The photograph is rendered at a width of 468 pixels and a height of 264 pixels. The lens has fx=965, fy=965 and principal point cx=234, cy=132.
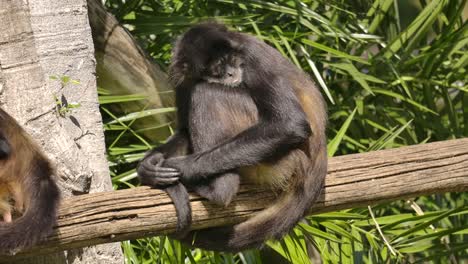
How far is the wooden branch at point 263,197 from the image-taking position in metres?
3.88

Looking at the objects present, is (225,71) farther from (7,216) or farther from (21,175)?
(7,216)

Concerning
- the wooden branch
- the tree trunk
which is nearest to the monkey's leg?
the wooden branch

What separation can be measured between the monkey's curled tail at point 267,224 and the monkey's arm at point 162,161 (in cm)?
29

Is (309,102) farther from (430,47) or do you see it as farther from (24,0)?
(430,47)

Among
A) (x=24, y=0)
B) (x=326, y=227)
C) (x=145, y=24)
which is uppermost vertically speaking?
(x=24, y=0)

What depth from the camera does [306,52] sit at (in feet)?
22.8

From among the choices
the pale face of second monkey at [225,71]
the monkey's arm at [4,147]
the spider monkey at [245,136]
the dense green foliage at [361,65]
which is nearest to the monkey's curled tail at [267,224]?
the spider monkey at [245,136]

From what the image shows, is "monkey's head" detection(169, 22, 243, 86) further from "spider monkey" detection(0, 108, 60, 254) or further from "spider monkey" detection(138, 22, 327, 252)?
"spider monkey" detection(0, 108, 60, 254)

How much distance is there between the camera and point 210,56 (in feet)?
15.6

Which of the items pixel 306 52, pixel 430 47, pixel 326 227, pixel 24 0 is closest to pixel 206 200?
pixel 24 0

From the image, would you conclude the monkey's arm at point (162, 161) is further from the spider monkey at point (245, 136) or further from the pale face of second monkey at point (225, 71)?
the pale face of second monkey at point (225, 71)

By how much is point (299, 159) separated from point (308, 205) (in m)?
0.23

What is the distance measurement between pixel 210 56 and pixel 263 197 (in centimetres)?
77

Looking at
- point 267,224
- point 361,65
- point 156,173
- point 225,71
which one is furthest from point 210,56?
point 361,65
